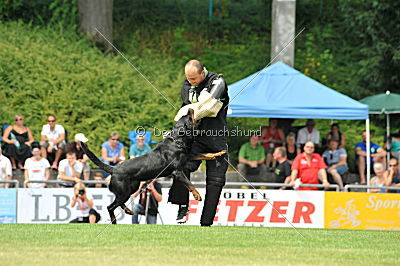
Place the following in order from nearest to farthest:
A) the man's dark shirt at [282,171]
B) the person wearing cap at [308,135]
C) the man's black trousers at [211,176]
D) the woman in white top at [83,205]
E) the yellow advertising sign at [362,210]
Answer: the man's black trousers at [211,176] → the woman in white top at [83,205] → the yellow advertising sign at [362,210] → the man's dark shirt at [282,171] → the person wearing cap at [308,135]

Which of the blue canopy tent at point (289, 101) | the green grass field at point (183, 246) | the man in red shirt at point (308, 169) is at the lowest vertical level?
the green grass field at point (183, 246)

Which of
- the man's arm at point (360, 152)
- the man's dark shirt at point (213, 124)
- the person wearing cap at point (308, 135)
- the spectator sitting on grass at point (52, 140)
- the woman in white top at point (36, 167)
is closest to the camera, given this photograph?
the man's dark shirt at point (213, 124)

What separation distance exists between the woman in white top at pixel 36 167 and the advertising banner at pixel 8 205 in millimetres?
1087

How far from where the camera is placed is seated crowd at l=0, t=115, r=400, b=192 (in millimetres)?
13195

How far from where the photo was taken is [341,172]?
49.1 ft

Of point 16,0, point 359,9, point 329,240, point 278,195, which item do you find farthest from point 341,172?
point 16,0

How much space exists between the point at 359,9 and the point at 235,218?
9.51 meters

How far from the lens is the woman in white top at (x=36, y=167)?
13117 mm

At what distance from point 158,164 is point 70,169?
567cm

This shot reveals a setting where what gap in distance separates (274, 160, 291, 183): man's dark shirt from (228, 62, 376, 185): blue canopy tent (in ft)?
3.12

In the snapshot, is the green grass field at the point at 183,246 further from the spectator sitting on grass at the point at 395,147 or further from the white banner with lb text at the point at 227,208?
the spectator sitting on grass at the point at 395,147

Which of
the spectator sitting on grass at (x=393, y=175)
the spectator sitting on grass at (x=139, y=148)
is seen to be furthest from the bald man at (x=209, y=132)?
the spectator sitting on grass at (x=393, y=175)

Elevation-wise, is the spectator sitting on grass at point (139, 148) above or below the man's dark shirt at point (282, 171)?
above

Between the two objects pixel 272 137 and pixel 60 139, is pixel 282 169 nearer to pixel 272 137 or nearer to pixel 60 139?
pixel 272 137
